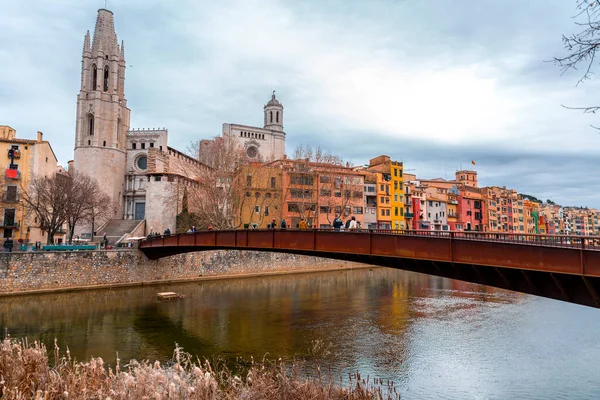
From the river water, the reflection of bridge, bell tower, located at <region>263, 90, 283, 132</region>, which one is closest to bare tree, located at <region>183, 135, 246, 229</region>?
the river water

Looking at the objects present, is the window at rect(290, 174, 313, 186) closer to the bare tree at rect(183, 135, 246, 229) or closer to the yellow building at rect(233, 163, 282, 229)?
the yellow building at rect(233, 163, 282, 229)

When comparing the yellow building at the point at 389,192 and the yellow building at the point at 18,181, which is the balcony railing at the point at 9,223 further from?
the yellow building at the point at 389,192

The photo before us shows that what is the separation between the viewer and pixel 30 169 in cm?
4394

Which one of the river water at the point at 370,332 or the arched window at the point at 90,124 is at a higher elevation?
the arched window at the point at 90,124

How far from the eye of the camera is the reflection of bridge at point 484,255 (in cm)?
1130

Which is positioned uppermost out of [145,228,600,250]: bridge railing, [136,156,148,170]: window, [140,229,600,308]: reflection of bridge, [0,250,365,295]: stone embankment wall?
[136,156,148,170]: window

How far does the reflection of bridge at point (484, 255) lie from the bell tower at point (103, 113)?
50.6m

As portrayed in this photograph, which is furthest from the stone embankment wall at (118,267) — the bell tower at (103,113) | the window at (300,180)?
the bell tower at (103,113)

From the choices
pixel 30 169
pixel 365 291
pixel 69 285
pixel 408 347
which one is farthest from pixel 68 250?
pixel 408 347

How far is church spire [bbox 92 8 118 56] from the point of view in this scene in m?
67.1

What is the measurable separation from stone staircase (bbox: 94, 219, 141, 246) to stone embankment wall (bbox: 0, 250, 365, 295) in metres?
14.9

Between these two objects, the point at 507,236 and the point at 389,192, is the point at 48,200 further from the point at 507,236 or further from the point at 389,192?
the point at 389,192

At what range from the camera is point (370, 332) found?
20.6 m

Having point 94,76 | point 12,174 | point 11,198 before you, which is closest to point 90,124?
point 94,76
